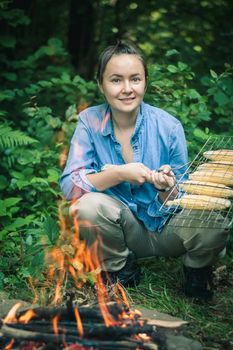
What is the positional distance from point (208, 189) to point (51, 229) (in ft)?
4.15

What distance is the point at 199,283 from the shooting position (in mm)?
3734

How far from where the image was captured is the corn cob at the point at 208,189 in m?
3.31

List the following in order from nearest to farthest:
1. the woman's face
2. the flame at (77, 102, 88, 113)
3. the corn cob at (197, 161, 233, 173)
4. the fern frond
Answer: the corn cob at (197, 161, 233, 173), the woman's face, the fern frond, the flame at (77, 102, 88, 113)

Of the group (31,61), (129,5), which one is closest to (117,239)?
(31,61)

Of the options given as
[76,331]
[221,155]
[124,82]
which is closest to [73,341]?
[76,331]

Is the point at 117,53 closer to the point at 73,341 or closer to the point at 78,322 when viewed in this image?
the point at 78,322

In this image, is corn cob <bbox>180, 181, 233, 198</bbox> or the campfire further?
corn cob <bbox>180, 181, 233, 198</bbox>

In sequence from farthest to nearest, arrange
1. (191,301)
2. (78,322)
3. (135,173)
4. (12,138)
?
(12,138), (191,301), (135,173), (78,322)

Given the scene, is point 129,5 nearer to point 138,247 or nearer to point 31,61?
point 31,61

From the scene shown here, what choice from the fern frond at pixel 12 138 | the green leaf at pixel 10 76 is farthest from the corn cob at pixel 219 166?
the green leaf at pixel 10 76

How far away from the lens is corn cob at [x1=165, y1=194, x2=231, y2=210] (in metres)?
3.24

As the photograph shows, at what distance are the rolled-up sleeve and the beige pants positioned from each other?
0.29ft

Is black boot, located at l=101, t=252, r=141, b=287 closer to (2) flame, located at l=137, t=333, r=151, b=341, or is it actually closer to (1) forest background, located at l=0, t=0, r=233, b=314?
(1) forest background, located at l=0, t=0, r=233, b=314

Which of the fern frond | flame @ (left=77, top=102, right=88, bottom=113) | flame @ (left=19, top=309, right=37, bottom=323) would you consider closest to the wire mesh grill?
flame @ (left=19, top=309, right=37, bottom=323)
